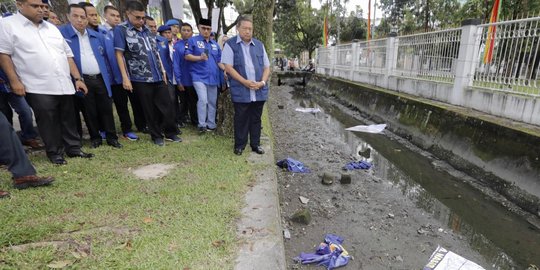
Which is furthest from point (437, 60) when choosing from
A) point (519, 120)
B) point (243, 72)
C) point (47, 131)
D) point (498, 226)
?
point (47, 131)

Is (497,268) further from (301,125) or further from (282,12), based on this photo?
(282,12)

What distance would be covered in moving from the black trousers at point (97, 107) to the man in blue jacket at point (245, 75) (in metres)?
1.67

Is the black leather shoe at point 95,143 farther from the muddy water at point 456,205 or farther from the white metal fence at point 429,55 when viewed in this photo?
the white metal fence at point 429,55

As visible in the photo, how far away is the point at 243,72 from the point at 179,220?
207cm

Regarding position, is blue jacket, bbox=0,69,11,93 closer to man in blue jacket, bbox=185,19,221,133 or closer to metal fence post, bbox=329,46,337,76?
man in blue jacket, bbox=185,19,221,133

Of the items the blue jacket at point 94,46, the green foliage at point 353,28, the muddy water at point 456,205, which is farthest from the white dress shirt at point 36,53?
the green foliage at point 353,28

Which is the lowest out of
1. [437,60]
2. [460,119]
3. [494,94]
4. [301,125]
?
[301,125]

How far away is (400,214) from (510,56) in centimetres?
343

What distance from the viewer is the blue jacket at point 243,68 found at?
3768 mm

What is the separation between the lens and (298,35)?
3250 centimetres

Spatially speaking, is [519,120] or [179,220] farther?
[519,120]

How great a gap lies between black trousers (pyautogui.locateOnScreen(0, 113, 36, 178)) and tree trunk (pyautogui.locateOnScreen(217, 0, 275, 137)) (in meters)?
2.57

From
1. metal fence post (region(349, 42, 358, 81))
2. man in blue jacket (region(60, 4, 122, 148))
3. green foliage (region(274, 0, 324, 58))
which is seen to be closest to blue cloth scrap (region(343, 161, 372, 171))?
man in blue jacket (region(60, 4, 122, 148))

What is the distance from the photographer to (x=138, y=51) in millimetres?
3973
